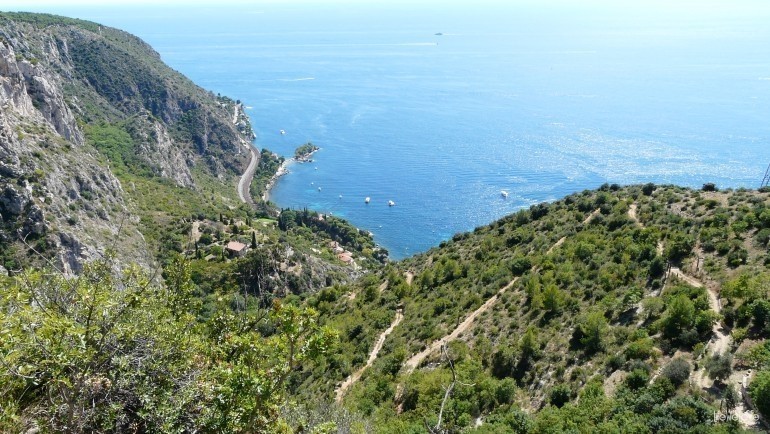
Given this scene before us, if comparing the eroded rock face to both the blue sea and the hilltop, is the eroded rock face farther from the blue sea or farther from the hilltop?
the blue sea

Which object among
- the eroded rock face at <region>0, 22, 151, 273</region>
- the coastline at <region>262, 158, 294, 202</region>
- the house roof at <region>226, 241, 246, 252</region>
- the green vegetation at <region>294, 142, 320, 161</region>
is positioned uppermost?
the eroded rock face at <region>0, 22, 151, 273</region>

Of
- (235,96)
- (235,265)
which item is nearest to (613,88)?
(235,96)

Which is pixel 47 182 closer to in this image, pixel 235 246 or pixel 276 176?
pixel 235 246

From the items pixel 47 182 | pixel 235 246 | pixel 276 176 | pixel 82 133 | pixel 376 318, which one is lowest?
pixel 276 176

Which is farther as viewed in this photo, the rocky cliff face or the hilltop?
the rocky cliff face

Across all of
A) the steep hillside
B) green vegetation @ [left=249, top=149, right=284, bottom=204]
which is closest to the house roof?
the steep hillside

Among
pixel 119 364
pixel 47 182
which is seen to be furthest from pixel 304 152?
pixel 119 364
